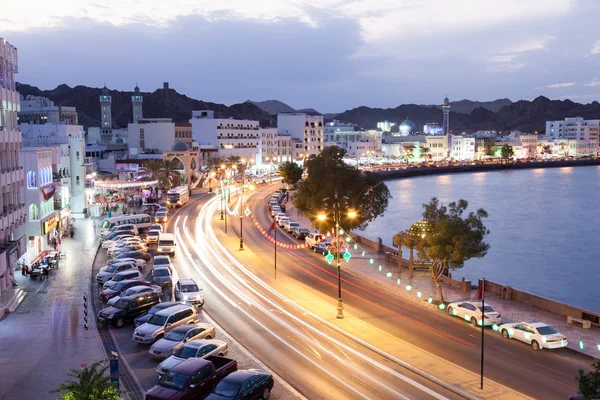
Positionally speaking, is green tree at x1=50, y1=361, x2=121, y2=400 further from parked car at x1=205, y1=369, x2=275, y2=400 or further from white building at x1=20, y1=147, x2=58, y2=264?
white building at x1=20, y1=147, x2=58, y2=264

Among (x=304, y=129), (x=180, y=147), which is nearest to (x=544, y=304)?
(x=180, y=147)

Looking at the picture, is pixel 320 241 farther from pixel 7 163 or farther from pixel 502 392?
pixel 502 392

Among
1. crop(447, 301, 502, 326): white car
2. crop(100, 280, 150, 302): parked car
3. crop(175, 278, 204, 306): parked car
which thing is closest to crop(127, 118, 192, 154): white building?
crop(100, 280, 150, 302): parked car

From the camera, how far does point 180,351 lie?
774 inches

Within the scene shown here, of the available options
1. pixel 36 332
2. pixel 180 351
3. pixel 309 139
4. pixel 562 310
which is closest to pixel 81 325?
pixel 36 332

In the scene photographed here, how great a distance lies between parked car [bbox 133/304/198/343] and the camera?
22.4 meters

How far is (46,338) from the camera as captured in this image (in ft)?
75.0

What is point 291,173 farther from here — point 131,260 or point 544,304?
point 544,304

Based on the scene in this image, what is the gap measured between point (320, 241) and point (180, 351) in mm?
27751

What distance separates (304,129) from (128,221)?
315 ft

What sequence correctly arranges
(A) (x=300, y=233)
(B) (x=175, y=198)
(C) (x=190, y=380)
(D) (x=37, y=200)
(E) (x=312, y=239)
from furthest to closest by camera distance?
(B) (x=175, y=198), (A) (x=300, y=233), (E) (x=312, y=239), (D) (x=37, y=200), (C) (x=190, y=380)

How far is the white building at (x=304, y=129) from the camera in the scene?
142875 millimetres

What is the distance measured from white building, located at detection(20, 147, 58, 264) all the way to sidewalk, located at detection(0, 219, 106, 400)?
2658 mm

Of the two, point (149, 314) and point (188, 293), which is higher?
point (149, 314)
